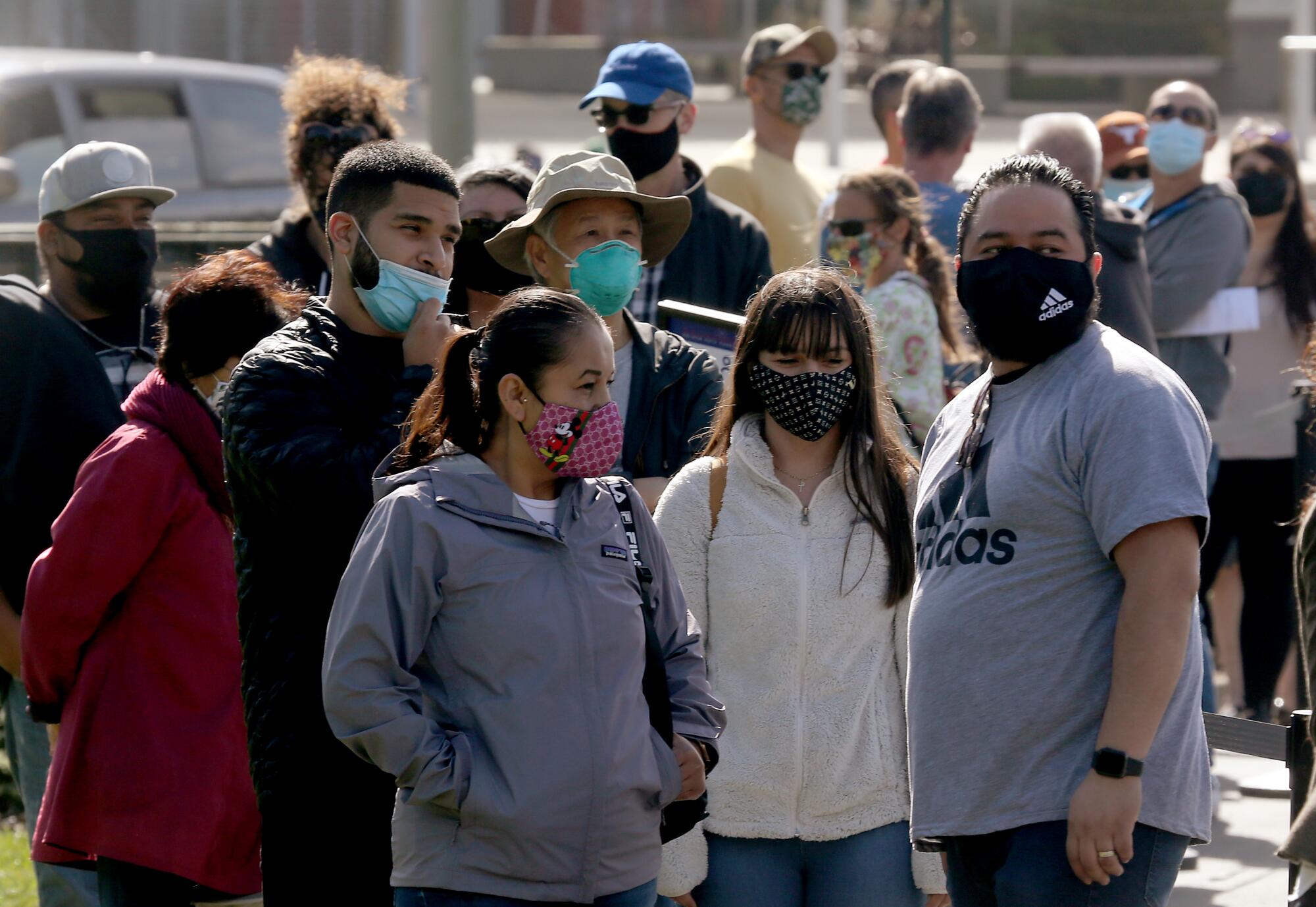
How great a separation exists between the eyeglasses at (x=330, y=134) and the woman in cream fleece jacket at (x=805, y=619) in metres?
2.31

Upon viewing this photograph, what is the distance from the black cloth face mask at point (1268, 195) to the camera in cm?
730

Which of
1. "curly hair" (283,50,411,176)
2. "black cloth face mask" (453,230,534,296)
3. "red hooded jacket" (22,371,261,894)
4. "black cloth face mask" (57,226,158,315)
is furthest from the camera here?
"curly hair" (283,50,411,176)

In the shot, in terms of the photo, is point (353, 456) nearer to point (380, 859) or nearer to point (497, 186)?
point (380, 859)

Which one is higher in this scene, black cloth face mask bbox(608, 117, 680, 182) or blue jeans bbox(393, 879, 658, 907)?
black cloth face mask bbox(608, 117, 680, 182)

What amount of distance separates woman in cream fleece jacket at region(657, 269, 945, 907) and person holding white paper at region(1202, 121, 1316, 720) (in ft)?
11.5

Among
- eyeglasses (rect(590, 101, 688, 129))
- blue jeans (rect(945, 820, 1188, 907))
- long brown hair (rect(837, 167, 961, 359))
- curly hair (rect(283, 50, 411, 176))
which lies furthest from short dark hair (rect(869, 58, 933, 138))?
blue jeans (rect(945, 820, 1188, 907))

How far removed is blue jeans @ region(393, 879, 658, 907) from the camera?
305 cm

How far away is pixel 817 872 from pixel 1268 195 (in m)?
4.64

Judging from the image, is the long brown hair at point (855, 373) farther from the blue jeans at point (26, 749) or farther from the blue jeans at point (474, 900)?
the blue jeans at point (26, 749)

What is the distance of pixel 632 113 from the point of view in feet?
18.0

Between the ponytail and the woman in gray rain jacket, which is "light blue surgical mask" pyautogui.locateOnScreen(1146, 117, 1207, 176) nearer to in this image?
the ponytail

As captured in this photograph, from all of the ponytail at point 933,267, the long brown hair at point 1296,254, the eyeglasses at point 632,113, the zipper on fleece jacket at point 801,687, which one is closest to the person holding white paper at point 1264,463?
the long brown hair at point 1296,254

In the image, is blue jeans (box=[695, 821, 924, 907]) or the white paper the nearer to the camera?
blue jeans (box=[695, 821, 924, 907])

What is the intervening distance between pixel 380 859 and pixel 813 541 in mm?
1100
